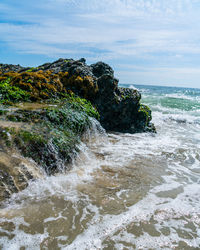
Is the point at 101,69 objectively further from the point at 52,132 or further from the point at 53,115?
the point at 52,132

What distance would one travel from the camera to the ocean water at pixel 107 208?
3.44m

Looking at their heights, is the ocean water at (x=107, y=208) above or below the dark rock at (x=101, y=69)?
below

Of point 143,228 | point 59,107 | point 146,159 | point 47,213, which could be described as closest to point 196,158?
point 146,159

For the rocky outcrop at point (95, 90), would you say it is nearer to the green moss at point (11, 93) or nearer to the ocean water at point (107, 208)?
the green moss at point (11, 93)

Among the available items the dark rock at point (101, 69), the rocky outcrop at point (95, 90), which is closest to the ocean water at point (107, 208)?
the rocky outcrop at point (95, 90)

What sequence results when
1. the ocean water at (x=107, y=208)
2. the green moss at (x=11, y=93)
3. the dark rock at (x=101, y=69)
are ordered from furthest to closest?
1. the dark rock at (x=101, y=69)
2. the green moss at (x=11, y=93)
3. the ocean water at (x=107, y=208)

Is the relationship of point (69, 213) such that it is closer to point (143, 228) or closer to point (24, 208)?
point (24, 208)

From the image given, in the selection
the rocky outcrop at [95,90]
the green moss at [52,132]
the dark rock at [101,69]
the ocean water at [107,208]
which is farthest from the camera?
the dark rock at [101,69]

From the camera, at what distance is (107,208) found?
14.1 feet

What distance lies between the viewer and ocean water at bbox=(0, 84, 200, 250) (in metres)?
3.44

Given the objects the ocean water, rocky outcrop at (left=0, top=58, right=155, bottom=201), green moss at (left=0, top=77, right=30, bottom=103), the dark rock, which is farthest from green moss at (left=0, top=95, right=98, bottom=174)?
the dark rock

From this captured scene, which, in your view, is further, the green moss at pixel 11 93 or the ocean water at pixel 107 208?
the green moss at pixel 11 93

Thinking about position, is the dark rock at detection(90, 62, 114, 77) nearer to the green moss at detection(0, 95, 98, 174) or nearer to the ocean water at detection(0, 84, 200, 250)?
the green moss at detection(0, 95, 98, 174)

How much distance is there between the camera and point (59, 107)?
26.3 ft
